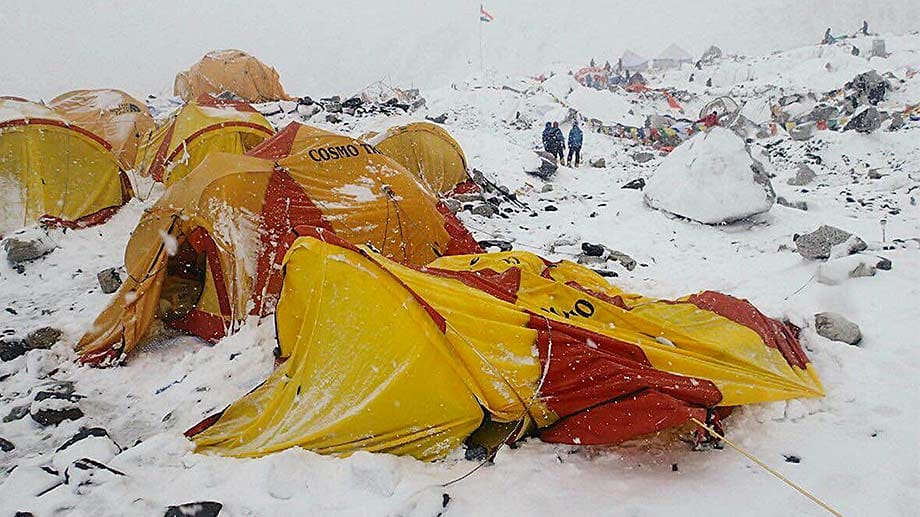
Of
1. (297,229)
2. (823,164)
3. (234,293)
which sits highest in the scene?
(297,229)

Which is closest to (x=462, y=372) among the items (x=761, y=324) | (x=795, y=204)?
(x=761, y=324)

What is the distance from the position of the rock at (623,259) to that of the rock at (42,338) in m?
6.19

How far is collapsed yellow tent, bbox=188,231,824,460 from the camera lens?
3186mm

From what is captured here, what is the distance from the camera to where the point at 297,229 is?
4.11 metres

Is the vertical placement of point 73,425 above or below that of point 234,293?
below

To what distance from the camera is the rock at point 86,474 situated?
2809 millimetres

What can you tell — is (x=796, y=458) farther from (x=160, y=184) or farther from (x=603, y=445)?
(x=160, y=184)

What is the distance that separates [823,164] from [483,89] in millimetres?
14564

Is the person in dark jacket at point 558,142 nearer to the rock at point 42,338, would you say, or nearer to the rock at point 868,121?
the rock at point 868,121

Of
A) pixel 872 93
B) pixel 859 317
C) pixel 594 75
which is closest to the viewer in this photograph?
pixel 859 317

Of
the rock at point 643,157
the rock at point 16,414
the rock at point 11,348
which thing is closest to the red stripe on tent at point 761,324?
the rock at point 16,414

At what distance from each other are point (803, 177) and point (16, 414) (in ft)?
45.6

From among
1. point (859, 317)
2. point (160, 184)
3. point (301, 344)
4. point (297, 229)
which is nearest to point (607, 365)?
point (301, 344)

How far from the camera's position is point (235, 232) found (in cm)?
520
